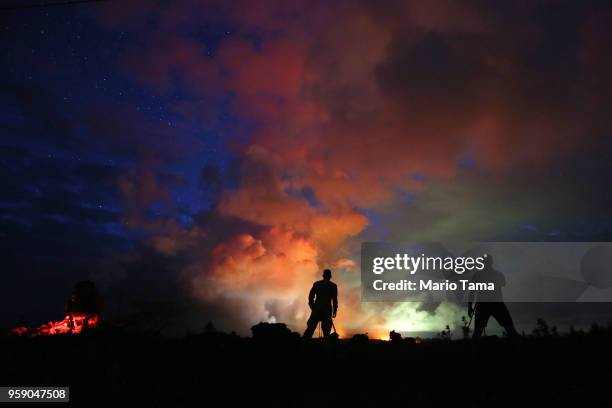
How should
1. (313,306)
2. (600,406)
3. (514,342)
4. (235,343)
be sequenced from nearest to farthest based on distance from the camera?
(600,406), (514,342), (235,343), (313,306)

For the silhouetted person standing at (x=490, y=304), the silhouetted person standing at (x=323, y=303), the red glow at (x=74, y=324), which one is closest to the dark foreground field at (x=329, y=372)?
the silhouetted person standing at (x=490, y=304)

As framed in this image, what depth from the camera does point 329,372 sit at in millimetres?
8688

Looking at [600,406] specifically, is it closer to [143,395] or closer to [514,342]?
[514,342]

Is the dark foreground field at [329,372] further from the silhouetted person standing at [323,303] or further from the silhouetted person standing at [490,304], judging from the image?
the silhouetted person standing at [323,303]

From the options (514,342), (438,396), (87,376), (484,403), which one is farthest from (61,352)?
(514,342)

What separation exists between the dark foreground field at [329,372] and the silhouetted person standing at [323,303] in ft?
9.64

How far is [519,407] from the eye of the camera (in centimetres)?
680

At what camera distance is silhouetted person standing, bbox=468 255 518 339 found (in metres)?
12.5

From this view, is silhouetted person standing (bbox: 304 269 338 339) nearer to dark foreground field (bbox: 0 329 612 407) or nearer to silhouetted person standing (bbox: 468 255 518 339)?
dark foreground field (bbox: 0 329 612 407)

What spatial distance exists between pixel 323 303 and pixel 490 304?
17.2 feet

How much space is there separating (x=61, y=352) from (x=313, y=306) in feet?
24.3

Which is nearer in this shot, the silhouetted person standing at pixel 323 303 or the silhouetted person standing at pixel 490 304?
the silhouetted person standing at pixel 490 304

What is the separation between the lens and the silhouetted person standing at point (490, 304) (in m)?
12.5

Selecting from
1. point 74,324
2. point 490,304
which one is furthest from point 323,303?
point 74,324
